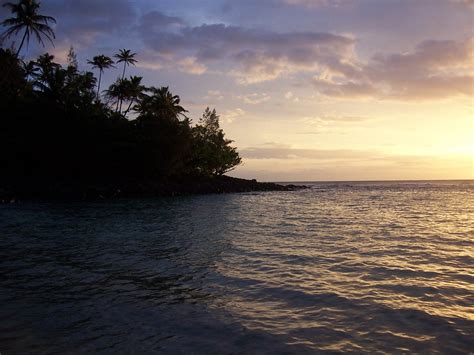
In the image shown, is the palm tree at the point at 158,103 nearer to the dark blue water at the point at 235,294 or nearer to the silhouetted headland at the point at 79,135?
the silhouetted headland at the point at 79,135

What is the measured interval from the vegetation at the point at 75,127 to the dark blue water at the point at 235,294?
121 ft

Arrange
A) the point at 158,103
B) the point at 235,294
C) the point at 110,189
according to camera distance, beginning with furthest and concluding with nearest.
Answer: the point at 158,103 < the point at 110,189 < the point at 235,294

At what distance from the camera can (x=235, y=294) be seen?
26.8ft

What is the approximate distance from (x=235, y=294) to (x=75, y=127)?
163 feet

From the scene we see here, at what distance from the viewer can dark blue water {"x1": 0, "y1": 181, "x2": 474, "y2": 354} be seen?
18.9 feet

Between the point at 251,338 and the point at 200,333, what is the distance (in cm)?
86

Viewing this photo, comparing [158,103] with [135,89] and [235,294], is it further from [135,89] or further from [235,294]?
[235,294]


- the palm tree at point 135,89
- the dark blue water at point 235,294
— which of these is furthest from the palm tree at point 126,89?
the dark blue water at point 235,294

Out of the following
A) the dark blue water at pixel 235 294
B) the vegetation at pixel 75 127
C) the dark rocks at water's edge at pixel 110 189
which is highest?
the vegetation at pixel 75 127

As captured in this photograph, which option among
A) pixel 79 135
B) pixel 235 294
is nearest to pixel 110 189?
pixel 79 135

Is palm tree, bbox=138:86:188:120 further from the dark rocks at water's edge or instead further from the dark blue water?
the dark blue water

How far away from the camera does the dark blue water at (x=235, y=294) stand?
575 cm

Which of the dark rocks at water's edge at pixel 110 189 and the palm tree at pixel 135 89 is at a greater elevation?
the palm tree at pixel 135 89

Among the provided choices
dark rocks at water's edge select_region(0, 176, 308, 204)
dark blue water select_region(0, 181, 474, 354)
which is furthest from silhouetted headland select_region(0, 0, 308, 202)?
dark blue water select_region(0, 181, 474, 354)
